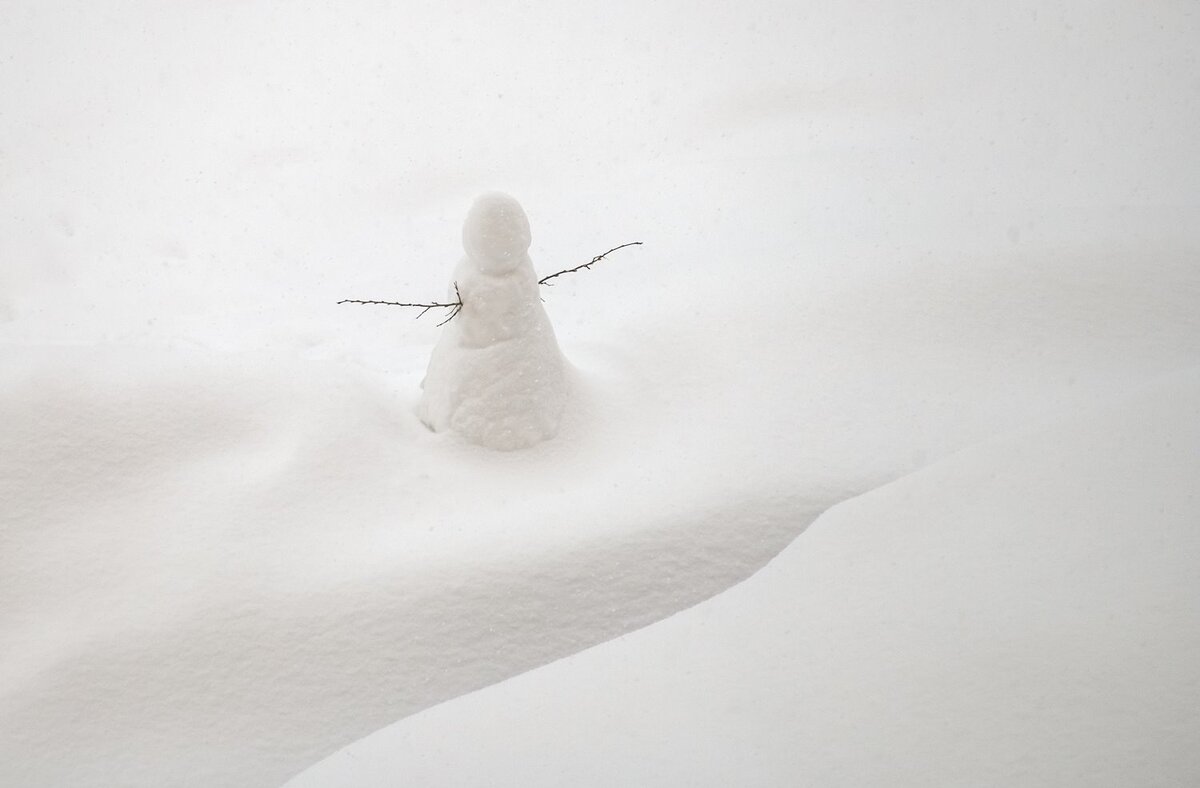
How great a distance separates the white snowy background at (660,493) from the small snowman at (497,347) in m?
0.13

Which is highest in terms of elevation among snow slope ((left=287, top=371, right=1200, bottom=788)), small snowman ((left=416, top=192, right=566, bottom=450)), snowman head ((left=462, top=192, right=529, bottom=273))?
snowman head ((left=462, top=192, right=529, bottom=273))

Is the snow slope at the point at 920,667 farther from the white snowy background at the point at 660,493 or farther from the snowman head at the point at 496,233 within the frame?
the snowman head at the point at 496,233

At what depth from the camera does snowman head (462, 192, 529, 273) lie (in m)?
3.59

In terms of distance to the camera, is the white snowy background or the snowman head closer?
the white snowy background

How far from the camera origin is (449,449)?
12.5 feet

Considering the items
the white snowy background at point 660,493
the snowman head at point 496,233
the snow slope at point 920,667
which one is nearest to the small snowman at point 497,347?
the snowman head at point 496,233

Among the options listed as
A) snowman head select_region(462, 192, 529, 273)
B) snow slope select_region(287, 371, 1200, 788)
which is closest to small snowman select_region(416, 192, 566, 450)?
snowman head select_region(462, 192, 529, 273)

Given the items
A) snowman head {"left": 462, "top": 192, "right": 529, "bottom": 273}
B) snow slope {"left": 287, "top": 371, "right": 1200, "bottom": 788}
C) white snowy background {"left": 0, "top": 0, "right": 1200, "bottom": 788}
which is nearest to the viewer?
snow slope {"left": 287, "top": 371, "right": 1200, "bottom": 788}

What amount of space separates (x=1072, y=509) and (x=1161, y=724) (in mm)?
940

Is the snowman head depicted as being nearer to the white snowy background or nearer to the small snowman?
the small snowman

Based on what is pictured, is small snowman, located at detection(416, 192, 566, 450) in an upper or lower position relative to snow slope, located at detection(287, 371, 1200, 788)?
upper

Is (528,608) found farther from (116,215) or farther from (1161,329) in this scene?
(116,215)

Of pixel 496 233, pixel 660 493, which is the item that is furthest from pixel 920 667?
pixel 496 233

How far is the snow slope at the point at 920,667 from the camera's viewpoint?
2217 mm
